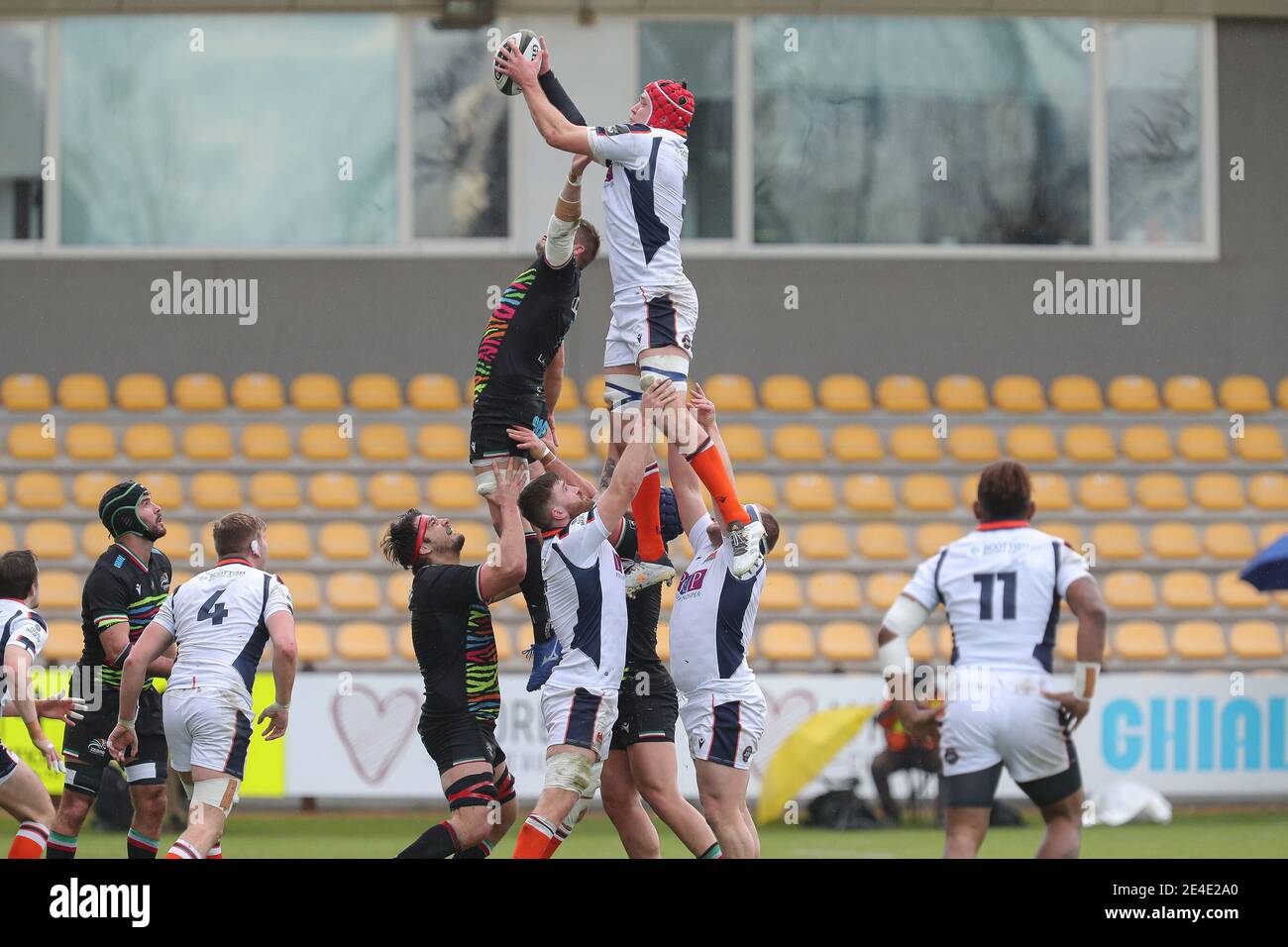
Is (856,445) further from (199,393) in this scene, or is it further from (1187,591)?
(199,393)

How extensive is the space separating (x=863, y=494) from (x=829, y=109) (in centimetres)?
429

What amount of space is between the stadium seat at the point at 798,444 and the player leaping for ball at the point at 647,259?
26.7ft

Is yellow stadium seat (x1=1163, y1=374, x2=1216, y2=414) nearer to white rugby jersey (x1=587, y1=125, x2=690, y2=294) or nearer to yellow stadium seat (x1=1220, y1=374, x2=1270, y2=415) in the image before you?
yellow stadium seat (x1=1220, y1=374, x2=1270, y2=415)

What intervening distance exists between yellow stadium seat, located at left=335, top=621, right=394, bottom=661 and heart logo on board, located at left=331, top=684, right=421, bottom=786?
1.24 m

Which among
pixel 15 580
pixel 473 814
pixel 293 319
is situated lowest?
pixel 473 814

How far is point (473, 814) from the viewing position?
25.7ft

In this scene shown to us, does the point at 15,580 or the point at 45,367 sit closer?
the point at 15,580

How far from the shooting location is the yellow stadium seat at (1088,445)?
16.5 meters

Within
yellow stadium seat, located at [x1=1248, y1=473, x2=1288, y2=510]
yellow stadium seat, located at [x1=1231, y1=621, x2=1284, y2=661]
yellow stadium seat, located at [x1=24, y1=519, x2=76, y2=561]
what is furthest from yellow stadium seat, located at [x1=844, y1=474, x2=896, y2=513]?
yellow stadium seat, located at [x1=24, y1=519, x2=76, y2=561]

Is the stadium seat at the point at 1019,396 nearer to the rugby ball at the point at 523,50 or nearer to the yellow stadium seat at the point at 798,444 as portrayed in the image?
the yellow stadium seat at the point at 798,444

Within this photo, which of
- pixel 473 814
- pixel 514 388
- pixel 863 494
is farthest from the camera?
pixel 863 494

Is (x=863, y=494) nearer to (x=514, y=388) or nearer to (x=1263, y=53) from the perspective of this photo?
(x=1263, y=53)
